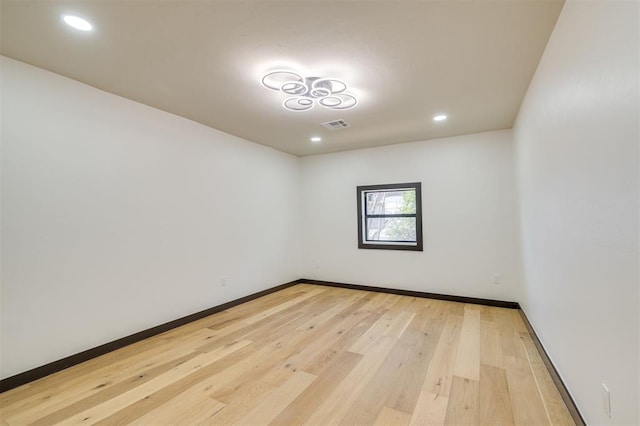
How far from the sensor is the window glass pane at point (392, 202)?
469 centimetres

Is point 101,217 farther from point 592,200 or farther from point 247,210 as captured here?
point 592,200

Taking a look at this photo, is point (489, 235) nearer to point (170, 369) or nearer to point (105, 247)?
point (170, 369)

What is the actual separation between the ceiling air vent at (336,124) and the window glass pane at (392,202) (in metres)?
1.57

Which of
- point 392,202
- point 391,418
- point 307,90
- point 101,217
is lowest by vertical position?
point 391,418

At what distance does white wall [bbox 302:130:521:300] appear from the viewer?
399cm

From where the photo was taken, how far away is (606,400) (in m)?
1.30

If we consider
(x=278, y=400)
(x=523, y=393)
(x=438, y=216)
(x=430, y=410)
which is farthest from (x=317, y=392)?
(x=438, y=216)

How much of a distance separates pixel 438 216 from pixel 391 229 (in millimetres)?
823

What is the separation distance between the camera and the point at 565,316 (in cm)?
185

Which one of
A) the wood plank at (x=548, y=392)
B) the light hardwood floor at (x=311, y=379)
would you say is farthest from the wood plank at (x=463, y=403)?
the wood plank at (x=548, y=392)

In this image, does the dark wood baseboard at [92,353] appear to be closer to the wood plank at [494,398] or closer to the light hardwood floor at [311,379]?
the light hardwood floor at [311,379]

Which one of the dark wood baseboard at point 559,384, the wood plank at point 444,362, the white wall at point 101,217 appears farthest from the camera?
the white wall at point 101,217

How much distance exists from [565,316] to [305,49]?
2501 mm

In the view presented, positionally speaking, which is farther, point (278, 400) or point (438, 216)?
point (438, 216)
